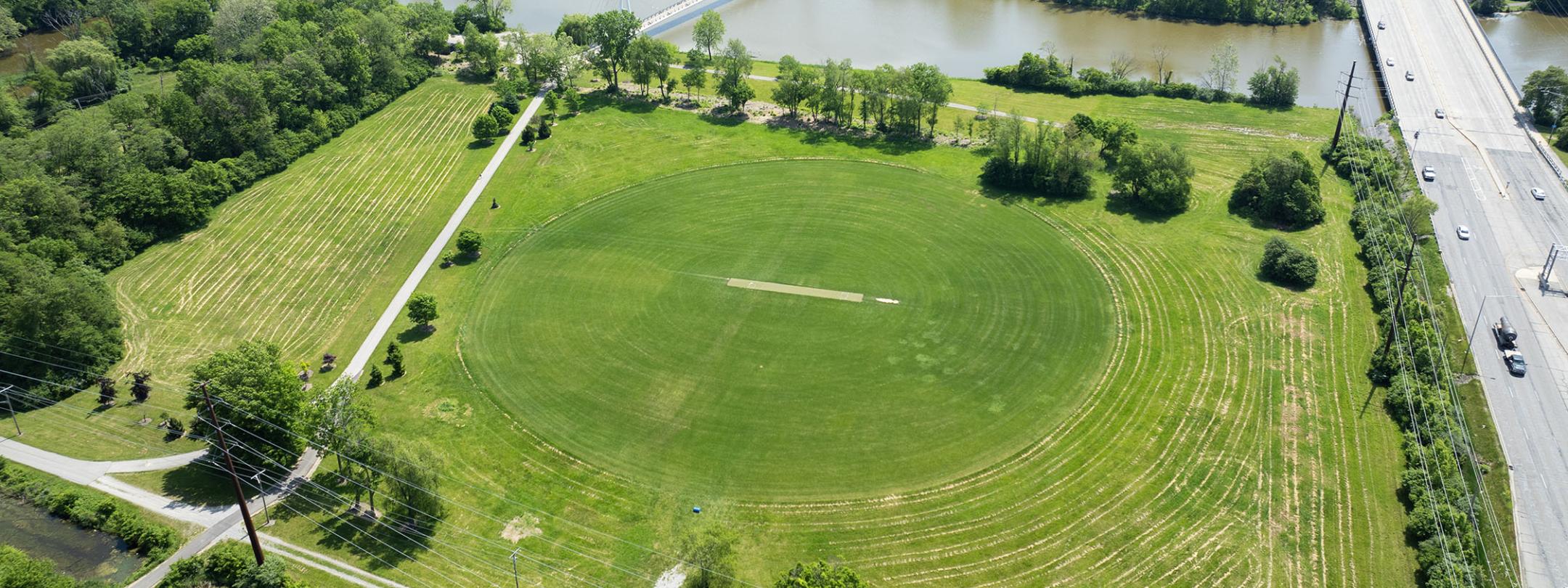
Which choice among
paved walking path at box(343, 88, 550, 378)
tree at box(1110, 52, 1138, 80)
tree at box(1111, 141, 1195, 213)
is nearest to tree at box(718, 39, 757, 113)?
paved walking path at box(343, 88, 550, 378)

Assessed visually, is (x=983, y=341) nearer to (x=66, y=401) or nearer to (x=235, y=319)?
(x=235, y=319)

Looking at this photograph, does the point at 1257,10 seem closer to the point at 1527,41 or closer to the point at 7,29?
the point at 1527,41

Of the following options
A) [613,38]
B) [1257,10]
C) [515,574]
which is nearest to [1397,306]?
[515,574]

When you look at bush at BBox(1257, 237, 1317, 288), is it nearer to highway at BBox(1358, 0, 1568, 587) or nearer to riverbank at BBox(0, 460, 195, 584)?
highway at BBox(1358, 0, 1568, 587)

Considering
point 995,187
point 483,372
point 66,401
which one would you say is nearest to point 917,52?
point 995,187

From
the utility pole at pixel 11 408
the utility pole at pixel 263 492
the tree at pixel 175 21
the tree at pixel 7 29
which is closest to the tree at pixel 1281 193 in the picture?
the utility pole at pixel 263 492

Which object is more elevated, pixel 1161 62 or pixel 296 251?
pixel 1161 62

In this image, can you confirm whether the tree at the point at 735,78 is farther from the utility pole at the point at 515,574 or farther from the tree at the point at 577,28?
the utility pole at the point at 515,574

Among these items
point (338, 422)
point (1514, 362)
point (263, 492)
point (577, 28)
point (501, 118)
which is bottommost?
point (263, 492)
